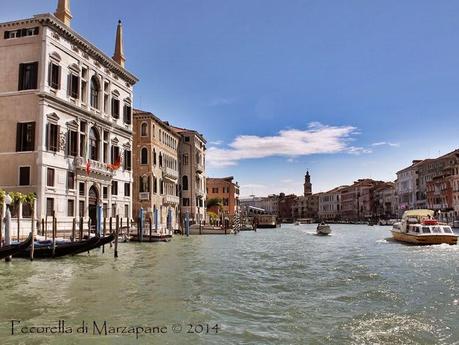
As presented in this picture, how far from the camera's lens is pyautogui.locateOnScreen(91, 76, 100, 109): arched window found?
2664 cm

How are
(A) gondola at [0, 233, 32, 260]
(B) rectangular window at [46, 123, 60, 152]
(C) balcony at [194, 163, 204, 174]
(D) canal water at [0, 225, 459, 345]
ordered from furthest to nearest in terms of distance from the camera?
(C) balcony at [194, 163, 204, 174], (B) rectangular window at [46, 123, 60, 152], (A) gondola at [0, 233, 32, 260], (D) canal water at [0, 225, 459, 345]

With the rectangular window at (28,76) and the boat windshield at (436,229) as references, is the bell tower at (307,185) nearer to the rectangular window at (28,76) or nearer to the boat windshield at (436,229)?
the boat windshield at (436,229)

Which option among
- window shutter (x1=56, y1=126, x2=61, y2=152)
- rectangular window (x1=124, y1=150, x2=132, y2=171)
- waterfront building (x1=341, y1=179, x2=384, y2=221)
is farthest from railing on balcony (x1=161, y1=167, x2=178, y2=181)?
waterfront building (x1=341, y1=179, x2=384, y2=221)

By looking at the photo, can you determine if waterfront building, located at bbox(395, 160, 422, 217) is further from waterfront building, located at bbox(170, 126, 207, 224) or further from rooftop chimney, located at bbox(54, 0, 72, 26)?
rooftop chimney, located at bbox(54, 0, 72, 26)

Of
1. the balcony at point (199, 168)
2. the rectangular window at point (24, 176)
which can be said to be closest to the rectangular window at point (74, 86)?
the rectangular window at point (24, 176)

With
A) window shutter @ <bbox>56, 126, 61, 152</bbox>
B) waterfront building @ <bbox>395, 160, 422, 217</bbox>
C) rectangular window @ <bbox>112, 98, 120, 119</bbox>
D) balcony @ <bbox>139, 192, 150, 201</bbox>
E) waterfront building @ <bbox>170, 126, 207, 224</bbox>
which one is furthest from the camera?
waterfront building @ <bbox>395, 160, 422, 217</bbox>

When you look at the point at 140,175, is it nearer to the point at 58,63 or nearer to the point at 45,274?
the point at 58,63

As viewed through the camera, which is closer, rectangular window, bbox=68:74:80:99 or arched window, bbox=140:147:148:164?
rectangular window, bbox=68:74:80:99

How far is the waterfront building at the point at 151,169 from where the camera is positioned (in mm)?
36719

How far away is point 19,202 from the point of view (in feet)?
58.6

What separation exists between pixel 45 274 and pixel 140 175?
2513cm

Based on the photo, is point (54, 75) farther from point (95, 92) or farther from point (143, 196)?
point (143, 196)

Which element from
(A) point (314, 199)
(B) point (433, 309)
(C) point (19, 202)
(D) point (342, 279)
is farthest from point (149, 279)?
(A) point (314, 199)

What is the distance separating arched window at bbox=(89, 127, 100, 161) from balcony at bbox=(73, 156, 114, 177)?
0.54 m
